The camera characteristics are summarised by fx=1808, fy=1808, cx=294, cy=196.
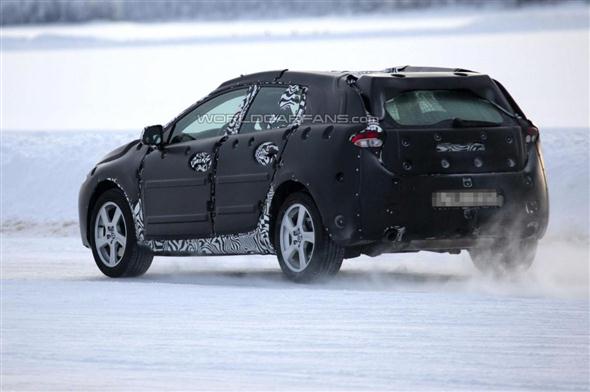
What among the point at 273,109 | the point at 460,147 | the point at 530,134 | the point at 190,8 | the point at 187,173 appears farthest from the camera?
the point at 190,8

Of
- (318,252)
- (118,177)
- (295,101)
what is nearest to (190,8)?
(118,177)

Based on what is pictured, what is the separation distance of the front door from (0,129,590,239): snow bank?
6730 millimetres

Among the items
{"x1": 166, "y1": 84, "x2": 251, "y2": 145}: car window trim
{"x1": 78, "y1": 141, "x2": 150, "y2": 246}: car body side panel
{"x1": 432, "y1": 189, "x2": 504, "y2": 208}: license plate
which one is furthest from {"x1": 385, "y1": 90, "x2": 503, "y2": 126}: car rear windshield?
{"x1": 78, "y1": 141, "x2": 150, "y2": 246}: car body side panel

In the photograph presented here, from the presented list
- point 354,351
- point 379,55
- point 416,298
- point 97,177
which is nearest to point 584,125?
point 379,55

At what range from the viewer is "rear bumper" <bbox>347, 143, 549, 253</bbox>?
41.3ft

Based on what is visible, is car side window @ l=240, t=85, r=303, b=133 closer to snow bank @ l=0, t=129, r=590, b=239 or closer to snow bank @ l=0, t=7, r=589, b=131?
snow bank @ l=0, t=129, r=590, b=239

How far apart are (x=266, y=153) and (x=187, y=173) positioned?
99 centimetres

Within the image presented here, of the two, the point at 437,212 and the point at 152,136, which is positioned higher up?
the point at 152,136

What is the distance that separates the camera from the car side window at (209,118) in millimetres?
13961

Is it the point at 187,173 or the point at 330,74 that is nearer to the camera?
the point at 330,74

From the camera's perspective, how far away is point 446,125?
1284 cm

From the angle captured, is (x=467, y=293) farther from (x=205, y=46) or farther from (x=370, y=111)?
(x=205, y=46)

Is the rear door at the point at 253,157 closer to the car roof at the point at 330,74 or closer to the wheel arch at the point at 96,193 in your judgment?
the car roof at the point at 330,74

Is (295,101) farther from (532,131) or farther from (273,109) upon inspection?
(532,131)
